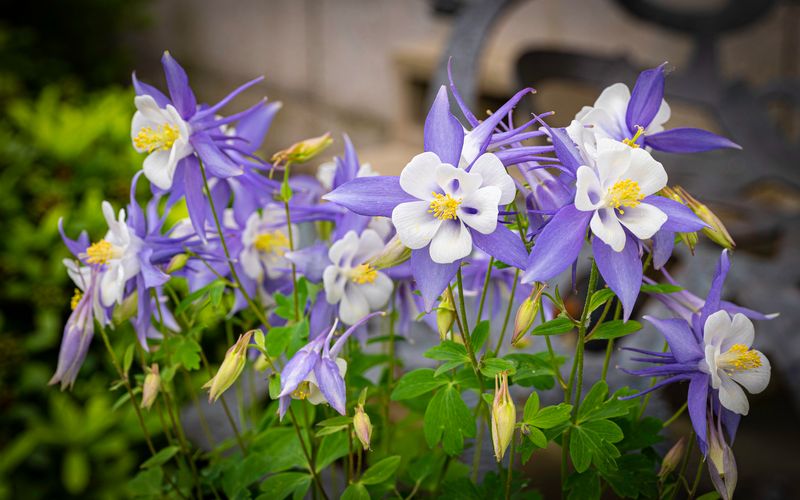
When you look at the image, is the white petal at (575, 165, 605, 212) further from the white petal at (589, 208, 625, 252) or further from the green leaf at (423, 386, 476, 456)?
the green leaf at (423, 386, 476, 456)

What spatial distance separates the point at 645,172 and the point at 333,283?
0.29 metres

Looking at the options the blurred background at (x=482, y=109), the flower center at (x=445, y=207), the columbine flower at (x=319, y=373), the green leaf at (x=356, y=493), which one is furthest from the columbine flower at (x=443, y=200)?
the blurred background at (x=482, y=109)

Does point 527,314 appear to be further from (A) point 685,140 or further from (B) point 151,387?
(B) point 151,387

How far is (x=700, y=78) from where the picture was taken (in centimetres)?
213

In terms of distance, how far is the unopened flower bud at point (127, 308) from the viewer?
813mm

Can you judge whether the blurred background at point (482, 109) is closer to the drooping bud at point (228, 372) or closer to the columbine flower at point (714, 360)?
the drooping bud at point (228, 372)

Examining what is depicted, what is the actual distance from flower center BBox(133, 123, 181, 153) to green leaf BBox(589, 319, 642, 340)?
1.27 feet

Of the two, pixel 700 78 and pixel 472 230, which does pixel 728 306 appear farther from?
pixel 700 78

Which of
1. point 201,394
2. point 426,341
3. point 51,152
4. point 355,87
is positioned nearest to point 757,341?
point 426,341

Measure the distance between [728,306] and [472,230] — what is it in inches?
9.6

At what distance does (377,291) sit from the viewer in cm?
81

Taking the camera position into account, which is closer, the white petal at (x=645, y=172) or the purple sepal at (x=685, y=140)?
the white petal at (x=645, y=172)

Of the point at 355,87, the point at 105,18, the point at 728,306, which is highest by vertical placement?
the point at 728,306

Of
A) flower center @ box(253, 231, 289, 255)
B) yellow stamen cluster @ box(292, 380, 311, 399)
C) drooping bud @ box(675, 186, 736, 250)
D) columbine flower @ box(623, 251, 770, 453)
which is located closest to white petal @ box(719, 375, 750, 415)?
columbine flower @ box(623, 251, 770, 453)
